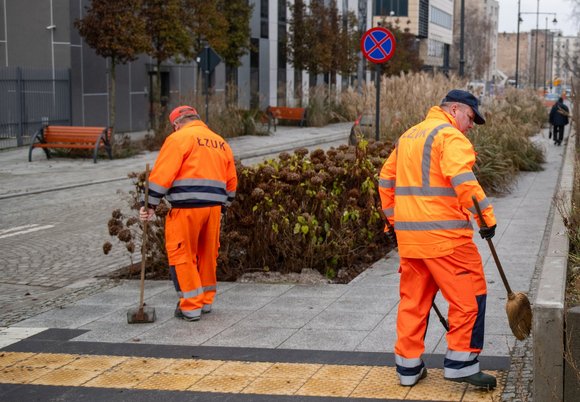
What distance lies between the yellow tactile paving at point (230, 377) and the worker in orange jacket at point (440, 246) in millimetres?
127

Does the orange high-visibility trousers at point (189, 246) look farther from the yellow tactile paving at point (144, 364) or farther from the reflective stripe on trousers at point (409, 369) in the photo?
the reflective stripe on trousers at point (409, 369)

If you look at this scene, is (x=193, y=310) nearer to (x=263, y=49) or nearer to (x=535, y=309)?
(x=535, y=309)

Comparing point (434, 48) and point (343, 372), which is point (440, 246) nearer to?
point (343, 372)

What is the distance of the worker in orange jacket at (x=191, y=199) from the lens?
7656 mm

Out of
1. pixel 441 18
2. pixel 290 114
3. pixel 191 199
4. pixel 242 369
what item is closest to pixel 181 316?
pixel 191 199

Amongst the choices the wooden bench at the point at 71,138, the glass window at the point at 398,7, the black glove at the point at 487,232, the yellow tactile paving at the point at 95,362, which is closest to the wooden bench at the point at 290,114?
the wooden bench at the point at 71,138

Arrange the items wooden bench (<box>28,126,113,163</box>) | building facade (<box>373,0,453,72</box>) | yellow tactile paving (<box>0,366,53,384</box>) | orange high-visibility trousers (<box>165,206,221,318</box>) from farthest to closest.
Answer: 1. building facade (<box>373,0,453,72</box>)
2. wooden bench (<box>28,126,113,163</box>)
3. orange high-visibility trousers (<box>165,206,221,318</box>)
4. yellow tactile paving (<box>0,366,53,384</box>)

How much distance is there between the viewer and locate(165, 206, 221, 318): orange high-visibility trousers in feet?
25.4

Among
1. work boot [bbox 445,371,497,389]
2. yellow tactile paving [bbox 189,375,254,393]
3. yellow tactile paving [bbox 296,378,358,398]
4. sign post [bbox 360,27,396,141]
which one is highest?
sign post [bbox 360,27,396,141]

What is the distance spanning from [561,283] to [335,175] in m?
4.64

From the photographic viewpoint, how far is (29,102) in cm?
2777

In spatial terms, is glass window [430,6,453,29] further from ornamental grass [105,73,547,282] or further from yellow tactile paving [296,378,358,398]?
yellow tactile paving [296,378,358,398]

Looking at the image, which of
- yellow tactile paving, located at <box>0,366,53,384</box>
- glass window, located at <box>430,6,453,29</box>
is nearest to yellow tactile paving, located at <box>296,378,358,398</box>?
yellow tactile paving, located at <box>0,366,53,384</box>

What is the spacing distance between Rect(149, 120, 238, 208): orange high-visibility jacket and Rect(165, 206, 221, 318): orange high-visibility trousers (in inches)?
3.1
